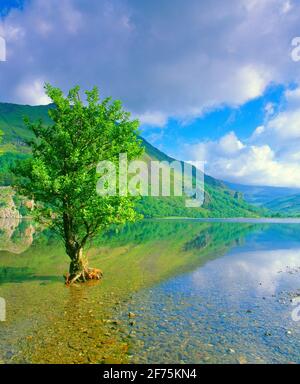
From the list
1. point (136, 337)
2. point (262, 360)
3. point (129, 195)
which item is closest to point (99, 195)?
point (129, 195)

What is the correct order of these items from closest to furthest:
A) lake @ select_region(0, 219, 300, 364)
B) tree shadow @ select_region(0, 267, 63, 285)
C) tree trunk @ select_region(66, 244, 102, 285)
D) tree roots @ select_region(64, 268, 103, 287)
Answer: lake @ select_region(0, 219, 300, 364) < tree roots @ select_region(64, 268, 103, 287) < tree trunk @ select_region(66, 244, 102, 285) < tree shadow @ select_region(0, 267, 63, 285)

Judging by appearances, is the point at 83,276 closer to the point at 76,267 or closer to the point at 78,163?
the point at 76,267

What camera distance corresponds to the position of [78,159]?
30109 mm

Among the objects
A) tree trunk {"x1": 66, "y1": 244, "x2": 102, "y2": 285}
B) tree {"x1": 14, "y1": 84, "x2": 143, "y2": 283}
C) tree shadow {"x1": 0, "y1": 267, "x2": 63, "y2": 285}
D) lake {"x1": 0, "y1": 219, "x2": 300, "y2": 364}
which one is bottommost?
tree shadow {"x1": 0, "y1": 267, "x2": 63, "y2": 285}

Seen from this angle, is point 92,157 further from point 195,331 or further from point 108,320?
point 195,331

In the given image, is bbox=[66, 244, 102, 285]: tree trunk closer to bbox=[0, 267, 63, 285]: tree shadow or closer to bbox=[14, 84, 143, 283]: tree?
bbox=[14, 84, 143, 283]: tree

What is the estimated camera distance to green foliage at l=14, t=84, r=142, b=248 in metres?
29.4

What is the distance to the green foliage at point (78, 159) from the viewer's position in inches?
1158

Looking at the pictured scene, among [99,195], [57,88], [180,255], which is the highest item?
[57,88]

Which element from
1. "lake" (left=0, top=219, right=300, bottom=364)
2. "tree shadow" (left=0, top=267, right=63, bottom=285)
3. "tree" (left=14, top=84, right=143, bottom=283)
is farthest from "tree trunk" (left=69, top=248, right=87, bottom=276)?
"tree shadow" (left=0, top=267, right=63, bottom=285)

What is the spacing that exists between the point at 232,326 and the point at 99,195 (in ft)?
54.5

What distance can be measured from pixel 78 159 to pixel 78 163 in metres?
0.49

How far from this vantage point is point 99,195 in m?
29.9
